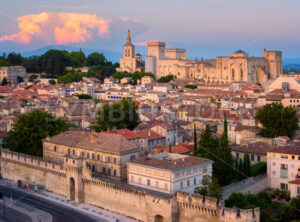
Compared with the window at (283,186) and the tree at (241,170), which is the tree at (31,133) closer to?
the tree at (241,170)

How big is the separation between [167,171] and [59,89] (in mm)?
64854

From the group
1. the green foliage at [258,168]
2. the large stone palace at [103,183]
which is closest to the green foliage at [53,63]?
the large stone palace at [103,183]

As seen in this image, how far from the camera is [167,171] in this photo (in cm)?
2595

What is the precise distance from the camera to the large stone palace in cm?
2384

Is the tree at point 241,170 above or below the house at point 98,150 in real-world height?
below

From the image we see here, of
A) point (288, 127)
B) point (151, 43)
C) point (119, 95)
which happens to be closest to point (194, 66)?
point (151, 43)

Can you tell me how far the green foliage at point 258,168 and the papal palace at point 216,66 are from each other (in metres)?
64.9

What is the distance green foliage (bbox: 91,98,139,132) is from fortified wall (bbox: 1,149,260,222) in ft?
41.0

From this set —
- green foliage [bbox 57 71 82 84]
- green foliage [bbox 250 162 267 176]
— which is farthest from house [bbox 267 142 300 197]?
green foliage [bbox 57 71 82 84]

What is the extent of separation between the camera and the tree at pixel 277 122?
39719mm

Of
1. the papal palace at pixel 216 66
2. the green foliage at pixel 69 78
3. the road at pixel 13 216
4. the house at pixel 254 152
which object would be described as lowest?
the road at pixel 13 216

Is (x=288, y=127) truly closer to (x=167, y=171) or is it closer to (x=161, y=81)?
(x=167, y=171)

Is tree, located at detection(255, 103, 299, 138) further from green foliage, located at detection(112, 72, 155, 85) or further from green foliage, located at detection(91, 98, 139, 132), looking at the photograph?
green foliage, located at detection(112, 72, 155, 85)

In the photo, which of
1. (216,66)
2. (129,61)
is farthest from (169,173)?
(129,61)
